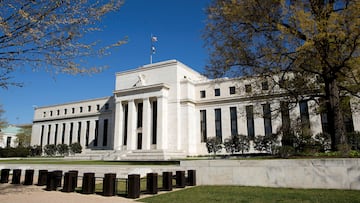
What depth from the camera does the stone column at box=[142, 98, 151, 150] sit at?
3888 centimetres

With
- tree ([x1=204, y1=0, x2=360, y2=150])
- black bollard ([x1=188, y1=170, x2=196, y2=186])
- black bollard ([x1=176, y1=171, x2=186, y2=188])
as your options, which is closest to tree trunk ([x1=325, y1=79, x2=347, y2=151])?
A: tree ([x1=204, y1=0, x2=360, y2=150])

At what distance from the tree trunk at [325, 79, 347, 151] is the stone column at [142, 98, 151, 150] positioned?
1177 inches

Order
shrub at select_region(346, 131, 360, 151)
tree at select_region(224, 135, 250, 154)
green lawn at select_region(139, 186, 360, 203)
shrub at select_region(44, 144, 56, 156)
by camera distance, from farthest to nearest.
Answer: shrub at select_region(44, 144, 56, 156), tree at select_region(224, 135, 250, 154), shrub at select_region(346, 131, 360, 151), green lawn at select_region(139, 186, 360, 203)

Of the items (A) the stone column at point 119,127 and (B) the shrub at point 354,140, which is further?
(A) the stone column at point 119,127

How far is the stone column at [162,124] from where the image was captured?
126 ft

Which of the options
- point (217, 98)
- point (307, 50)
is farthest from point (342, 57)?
point (217, 98)

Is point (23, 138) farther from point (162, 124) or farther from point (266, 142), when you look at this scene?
point (266, 142)

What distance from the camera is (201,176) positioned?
11.5 meters

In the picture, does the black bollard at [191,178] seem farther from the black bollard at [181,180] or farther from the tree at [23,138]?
the tree at [23,138]

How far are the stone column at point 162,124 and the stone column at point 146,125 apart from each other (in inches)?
61.4

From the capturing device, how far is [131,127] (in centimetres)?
4050

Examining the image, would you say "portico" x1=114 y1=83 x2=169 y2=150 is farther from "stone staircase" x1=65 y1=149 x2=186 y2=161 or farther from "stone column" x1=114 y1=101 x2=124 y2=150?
"stone staircase" x1=65 y1=149 x2=186 y2=161

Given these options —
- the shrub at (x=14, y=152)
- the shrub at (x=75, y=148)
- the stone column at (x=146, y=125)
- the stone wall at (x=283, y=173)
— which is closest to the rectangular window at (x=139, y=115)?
the stone column at (x=146, y=125)

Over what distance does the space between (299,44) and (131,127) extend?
105 ft
